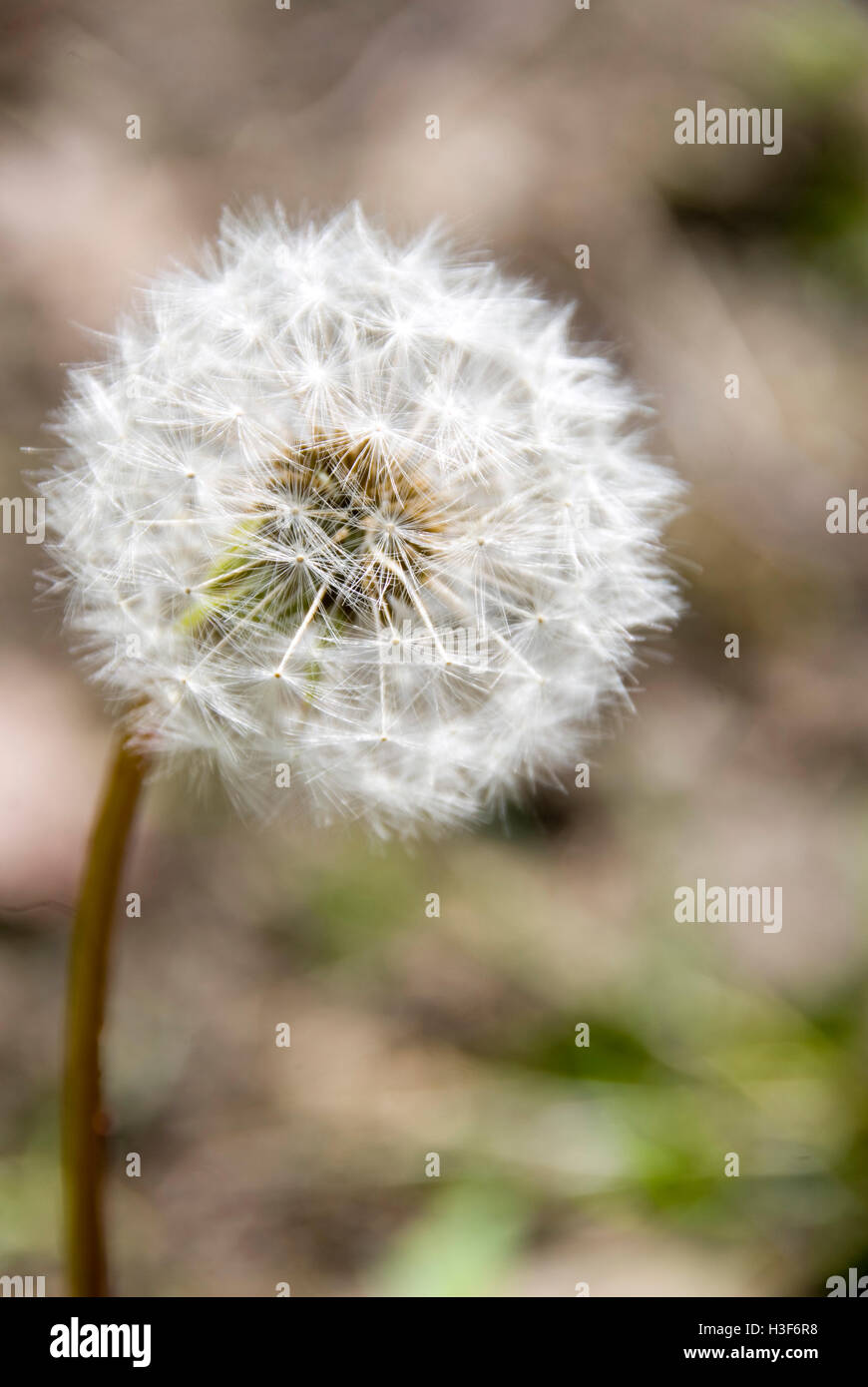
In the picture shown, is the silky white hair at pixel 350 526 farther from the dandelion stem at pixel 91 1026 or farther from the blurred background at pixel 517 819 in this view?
the blurred background at pixel 517 819

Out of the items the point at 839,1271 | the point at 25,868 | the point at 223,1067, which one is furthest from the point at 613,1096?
the point at 25,868

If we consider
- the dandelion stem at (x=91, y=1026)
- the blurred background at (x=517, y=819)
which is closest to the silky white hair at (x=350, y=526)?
the dandelion stem at (x=91, y=1026)

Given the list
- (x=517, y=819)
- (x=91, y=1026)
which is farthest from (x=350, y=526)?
(x=517, y=819)

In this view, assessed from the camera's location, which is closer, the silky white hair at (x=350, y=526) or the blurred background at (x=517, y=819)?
the silky white hair at (x=350, y=526)

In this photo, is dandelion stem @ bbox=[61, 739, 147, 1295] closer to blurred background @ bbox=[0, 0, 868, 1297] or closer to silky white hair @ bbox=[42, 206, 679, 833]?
silky white hair @ bbox=[42, 206, 679, 833]

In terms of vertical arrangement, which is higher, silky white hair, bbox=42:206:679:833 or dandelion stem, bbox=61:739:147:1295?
silky white hair, bbox=42:206:679:833

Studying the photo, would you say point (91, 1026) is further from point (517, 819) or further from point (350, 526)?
point (517, 819)

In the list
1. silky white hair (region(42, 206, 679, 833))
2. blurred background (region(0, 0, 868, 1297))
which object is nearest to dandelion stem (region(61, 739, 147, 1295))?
silky white hair (region(42, 206, 679, 833))
